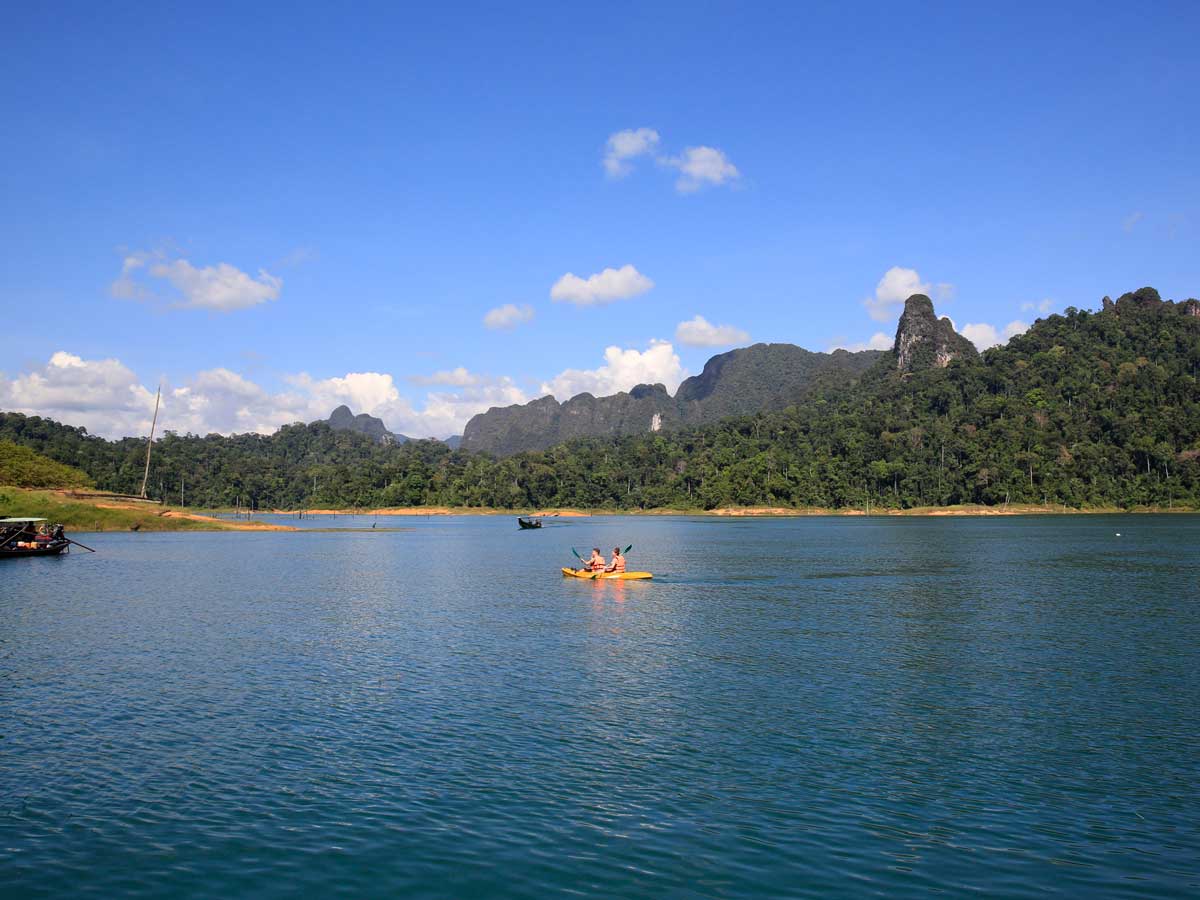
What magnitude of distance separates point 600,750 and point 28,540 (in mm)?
67129

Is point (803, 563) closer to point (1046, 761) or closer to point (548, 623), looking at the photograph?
point (548, 623)

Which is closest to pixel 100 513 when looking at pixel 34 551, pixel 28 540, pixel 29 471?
pixel 29 471

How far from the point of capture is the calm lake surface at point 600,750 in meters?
11.5

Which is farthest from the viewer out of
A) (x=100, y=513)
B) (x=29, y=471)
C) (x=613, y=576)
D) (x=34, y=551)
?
(x=29, y=471)

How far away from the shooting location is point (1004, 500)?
6476 inches

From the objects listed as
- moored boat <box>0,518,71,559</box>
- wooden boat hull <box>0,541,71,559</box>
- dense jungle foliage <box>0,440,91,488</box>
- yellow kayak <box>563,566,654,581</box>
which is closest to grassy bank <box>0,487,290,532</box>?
dense jungle foliage <box>0,440,91,488</box>

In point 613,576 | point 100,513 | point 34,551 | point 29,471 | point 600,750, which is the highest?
point 29,471

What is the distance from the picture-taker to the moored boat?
64.6 m

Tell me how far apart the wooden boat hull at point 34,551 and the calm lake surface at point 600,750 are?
35244mm

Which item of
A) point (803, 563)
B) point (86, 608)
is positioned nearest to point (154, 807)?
point (86, 608)

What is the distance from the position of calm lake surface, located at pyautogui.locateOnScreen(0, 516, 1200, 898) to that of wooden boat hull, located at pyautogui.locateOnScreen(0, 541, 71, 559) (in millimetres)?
35244

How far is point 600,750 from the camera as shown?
645 inches

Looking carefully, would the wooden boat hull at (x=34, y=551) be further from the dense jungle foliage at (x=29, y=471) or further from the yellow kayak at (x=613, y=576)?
the yellow kayak at (x=613, y=576)

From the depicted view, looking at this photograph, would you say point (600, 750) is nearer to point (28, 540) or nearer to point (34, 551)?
point (34, 551)
